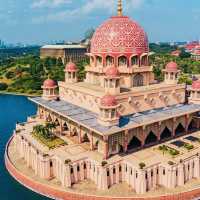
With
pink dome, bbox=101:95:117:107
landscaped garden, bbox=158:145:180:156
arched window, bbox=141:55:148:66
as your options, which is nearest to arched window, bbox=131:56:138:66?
arched window, bbox=141:55:148:66

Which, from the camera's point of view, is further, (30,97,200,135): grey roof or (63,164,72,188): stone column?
(30,97,200,135): grey roof

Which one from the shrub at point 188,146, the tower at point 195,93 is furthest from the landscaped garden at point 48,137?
the tower at point 195,93

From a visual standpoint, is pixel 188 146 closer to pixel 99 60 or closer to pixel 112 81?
pixel 112 81

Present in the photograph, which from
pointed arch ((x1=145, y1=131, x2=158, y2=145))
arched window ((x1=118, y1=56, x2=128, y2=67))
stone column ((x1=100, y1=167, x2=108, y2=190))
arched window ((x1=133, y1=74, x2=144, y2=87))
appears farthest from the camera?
arched window ((x1=133, y1=74, x2=144, y2=87))

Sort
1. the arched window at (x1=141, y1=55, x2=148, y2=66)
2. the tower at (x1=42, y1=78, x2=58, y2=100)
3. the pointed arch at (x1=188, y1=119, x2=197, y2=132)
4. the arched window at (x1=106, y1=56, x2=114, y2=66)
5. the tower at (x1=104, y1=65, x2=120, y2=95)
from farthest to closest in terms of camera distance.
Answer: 1. the tower at (x1=42, y1=78, x2=58, y2=100)
2. the pointed arch at (x1=188, y1=119, x2=197, y2=132)
3. the arched window at (x1=141, y1=55, x2=148, y2=66)
4. the arched window at (x1=106, y1=56, x2=114, y2=66)
5. the tower at (x1=104, y1=65, x2=120, y2=95)

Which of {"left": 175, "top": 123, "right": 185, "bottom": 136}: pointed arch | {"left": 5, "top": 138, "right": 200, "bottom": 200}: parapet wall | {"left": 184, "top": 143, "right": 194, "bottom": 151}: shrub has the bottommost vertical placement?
{"left": 5, "top": 138, "right": 200, "bottom": 200}: parapet wall

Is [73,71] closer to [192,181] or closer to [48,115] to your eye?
[48,115]

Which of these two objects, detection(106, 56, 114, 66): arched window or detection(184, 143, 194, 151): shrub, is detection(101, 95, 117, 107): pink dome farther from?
detection(184, 143, 194, 151): shrub


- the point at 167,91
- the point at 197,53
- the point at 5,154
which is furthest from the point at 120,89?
the point at 197,53
